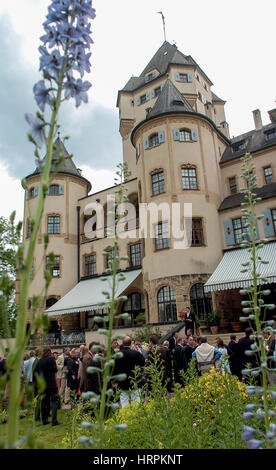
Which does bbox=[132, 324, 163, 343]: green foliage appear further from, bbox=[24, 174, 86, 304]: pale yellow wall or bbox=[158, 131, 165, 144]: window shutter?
bbox=[158, 131, 165, 144]: window shutter

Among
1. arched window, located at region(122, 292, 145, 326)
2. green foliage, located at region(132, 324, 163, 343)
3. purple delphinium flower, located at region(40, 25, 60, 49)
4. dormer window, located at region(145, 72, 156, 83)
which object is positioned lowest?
green foliage, located at region(132, 324, 163, 343)

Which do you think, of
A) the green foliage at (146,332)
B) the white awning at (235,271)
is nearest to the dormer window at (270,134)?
the white awning at (235,271)

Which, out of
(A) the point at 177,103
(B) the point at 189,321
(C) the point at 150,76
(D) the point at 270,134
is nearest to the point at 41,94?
(B) the point at 189,321

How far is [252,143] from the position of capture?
24.6 metres

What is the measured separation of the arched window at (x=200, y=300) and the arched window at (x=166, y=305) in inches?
42.1

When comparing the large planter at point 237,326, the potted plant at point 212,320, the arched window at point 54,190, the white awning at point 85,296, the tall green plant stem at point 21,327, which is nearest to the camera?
the tall green plant stem at point 21,327

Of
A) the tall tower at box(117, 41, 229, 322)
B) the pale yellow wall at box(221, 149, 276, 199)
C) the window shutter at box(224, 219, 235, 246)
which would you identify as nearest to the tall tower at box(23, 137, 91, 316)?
the tall tower at box(117, 41, 229, 322)

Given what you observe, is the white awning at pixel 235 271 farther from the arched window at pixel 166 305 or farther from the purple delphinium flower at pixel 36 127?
the purple delphinium flower at pixel 36 127

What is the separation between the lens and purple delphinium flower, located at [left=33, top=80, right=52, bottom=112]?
1783 millimetres

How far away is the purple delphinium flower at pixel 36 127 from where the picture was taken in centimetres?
166

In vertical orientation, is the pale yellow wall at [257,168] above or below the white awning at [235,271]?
above

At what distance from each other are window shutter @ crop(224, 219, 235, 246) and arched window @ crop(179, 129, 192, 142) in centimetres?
567
